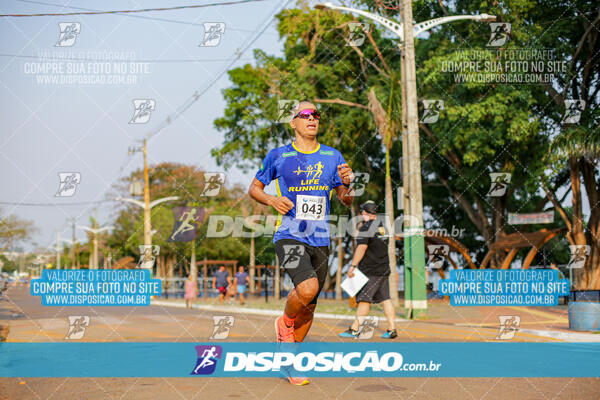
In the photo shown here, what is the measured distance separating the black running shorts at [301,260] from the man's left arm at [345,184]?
1.53 ft

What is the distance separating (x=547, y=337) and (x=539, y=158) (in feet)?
46.2

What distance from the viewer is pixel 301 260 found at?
557 cm

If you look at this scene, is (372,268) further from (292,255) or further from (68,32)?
(68,32)

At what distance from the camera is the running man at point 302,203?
217 inches

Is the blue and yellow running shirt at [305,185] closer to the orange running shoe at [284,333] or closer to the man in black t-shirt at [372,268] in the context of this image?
the orange running shoe at [284,333]

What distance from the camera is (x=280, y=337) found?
19.0 ft

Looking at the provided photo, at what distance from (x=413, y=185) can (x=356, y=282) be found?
6.01 metres

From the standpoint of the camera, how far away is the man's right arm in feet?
17.6

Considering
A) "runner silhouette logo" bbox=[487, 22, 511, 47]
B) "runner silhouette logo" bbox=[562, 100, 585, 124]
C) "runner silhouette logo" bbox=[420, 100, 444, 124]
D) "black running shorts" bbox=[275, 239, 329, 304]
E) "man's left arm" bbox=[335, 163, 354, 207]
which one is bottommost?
"black running shorts" bbox=[275, 239, 329, 304]

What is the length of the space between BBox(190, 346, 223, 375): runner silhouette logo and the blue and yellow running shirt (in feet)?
5.90

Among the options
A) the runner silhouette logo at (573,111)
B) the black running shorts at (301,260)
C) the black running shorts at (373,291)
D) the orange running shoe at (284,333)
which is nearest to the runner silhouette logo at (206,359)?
the orange running shoe at (284,333)

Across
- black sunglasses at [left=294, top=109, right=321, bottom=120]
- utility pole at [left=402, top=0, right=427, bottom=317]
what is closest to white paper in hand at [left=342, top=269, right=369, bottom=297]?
black sunglasses at [left=294, top=109, right=321, bottom=120]

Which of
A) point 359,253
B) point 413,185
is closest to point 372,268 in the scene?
point 359,253

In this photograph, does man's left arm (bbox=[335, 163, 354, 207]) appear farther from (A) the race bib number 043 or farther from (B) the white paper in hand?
(B) the white paper in hand
